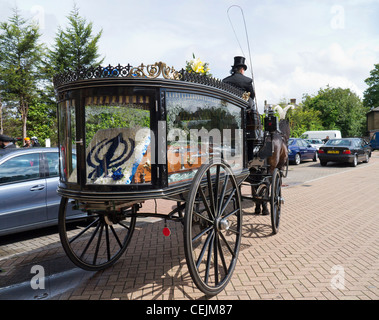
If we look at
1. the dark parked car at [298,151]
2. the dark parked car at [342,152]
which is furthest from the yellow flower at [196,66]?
the dark parked car at [342,152]

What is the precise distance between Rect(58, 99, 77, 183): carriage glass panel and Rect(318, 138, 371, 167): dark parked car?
52.8 ft

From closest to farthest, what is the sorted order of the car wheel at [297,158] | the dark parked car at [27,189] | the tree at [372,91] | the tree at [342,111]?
the dark parked car at [27,189] → the car wheel at [297,158] → the tree at [342,111] → the tree at [372,91]

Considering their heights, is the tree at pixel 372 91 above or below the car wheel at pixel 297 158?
above

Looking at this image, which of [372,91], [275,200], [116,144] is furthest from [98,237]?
[372,91]

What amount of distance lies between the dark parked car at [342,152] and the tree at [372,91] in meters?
43.5

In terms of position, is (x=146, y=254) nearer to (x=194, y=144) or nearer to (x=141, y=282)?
(x=141, y=282)

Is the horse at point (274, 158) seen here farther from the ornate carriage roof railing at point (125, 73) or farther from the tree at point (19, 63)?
the tree at point (19, 63)

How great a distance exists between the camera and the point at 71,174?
316 cm

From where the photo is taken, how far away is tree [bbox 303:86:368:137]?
47781 mm

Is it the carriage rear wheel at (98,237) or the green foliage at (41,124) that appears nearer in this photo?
the carriage rear wheel at (98,237)

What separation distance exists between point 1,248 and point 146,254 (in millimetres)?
2378

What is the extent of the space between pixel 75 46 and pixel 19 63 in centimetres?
688

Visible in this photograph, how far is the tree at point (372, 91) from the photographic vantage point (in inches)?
2088
